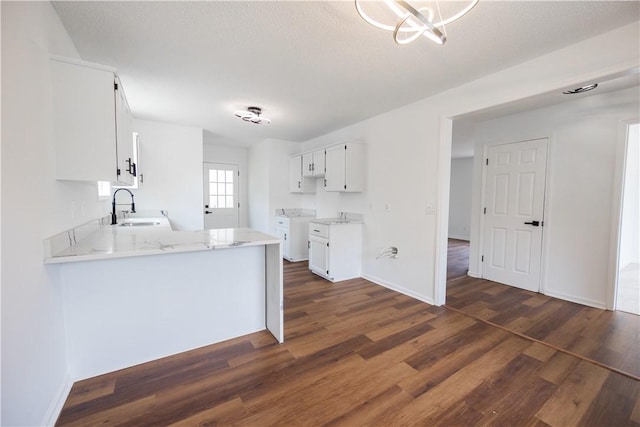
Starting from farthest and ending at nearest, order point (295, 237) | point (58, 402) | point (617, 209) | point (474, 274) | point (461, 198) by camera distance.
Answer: point (461, 198) < point (295, 237) < point (474, 274) < point (617, 209) < point (58, 402)

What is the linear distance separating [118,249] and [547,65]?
3.53 metres

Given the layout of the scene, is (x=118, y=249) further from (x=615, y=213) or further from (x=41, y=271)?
(x=615, y=213)

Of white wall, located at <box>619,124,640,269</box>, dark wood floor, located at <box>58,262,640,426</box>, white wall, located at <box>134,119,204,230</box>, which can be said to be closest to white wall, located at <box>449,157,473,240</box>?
white wall, located at <box>619,124,640,269</box>

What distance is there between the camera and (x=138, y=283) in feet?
6.34

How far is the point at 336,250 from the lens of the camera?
12.9ft

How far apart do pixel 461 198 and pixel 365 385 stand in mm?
7449

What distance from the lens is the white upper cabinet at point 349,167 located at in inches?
159

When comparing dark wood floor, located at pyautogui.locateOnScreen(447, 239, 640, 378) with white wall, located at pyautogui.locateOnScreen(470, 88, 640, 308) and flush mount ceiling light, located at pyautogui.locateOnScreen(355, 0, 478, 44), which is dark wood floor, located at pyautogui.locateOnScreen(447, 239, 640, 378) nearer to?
white wall, located at pyautogui.locateOnScreen(470, 88, 640, 308)

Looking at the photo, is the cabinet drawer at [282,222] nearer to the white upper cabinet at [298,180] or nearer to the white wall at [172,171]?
the white upper cabinet at [298,180]

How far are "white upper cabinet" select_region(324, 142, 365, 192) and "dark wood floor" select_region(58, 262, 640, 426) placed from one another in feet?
7.21

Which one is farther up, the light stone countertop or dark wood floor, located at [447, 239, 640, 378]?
the light stone countertop

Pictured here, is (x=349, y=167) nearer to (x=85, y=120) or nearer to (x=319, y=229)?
(x=319, y=229)

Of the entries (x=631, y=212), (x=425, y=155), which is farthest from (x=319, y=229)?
(x=631, y=212)

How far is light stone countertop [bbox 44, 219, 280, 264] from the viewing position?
1.59 m
